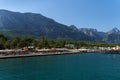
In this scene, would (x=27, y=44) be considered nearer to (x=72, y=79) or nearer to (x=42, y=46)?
(x=42, y=46)

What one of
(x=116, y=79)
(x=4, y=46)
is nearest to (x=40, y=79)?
(x=116, y=79)

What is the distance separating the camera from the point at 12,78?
51.5m

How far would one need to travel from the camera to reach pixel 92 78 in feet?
166

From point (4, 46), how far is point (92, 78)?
106 metres

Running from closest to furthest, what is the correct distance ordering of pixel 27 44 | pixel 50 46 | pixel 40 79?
pixel 40 79
pixel 27 44
pixel 50 46

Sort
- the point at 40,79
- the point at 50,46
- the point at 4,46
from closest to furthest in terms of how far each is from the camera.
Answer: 1. the point at 40,79
2. the point at 4,46
3. the point at 50,46

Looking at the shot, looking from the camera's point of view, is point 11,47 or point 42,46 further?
point 42,46

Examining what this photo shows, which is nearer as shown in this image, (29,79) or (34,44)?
(29,79)

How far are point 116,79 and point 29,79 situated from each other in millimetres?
16733

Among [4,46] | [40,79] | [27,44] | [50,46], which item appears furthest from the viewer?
[50,46]

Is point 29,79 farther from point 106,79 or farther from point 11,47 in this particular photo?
point 11,47

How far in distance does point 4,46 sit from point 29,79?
103061mm

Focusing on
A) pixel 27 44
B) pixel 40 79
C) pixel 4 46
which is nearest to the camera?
pixel 40 79

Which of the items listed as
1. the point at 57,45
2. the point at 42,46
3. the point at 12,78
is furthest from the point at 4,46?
the point at 12,78
